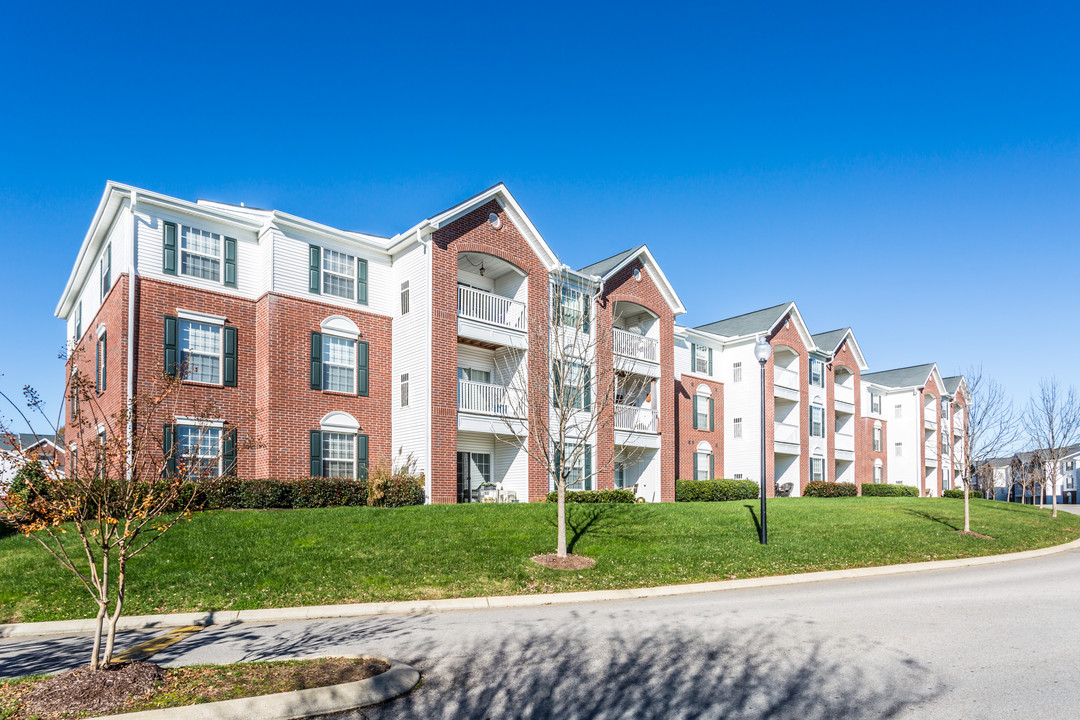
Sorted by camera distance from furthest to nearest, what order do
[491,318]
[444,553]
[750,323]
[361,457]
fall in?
[750,323] → [491,318] → [361,457] → [444,553]

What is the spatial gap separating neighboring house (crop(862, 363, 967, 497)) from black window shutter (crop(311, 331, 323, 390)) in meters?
39.3

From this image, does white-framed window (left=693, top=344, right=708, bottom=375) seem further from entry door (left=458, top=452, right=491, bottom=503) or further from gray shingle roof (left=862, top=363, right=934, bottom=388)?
gray shingle roof (left=862, top=363, right=934, bottom=388)

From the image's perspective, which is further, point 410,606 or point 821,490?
point 821,490

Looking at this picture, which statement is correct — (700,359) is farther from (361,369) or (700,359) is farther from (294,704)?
(294,704)

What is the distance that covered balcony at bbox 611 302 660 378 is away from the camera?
29.2 m

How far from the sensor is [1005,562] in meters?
18.2

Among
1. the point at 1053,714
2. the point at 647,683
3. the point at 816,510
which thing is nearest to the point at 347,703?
the point at 647,683

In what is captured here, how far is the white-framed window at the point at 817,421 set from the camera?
42312 mm

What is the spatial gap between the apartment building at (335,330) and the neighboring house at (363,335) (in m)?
0.06

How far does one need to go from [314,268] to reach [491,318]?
19.8 feet

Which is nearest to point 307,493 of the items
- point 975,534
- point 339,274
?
point 339,274

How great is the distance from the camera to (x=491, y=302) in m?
25.8

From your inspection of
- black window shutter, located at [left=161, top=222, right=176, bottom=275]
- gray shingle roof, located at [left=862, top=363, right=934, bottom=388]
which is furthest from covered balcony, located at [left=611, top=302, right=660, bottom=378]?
gray shingle roof, located at [left=862, top=363, right=934, bottom=388]

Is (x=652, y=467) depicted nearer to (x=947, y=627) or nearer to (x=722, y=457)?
(x=722, y=457)
